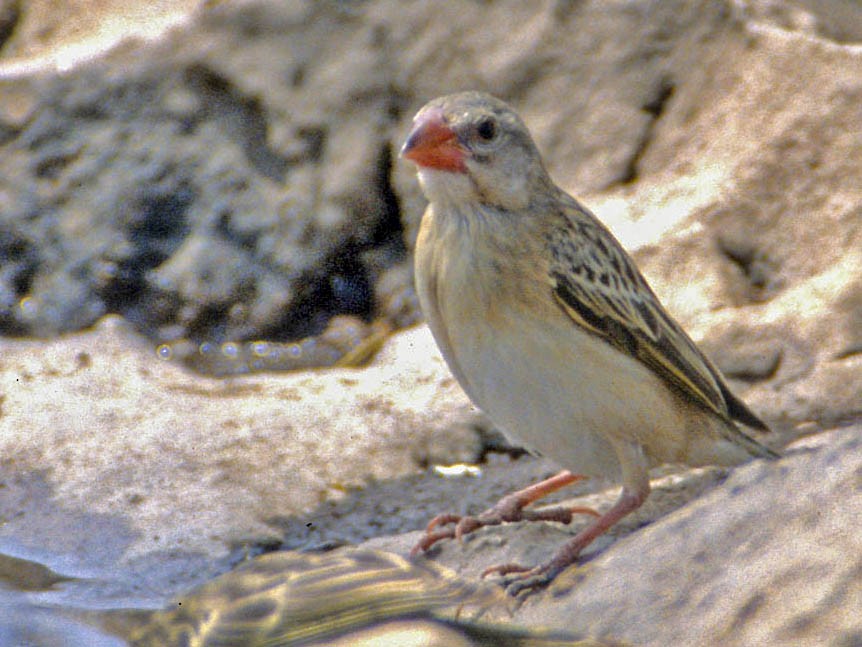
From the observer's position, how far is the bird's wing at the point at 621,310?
4.39 metres

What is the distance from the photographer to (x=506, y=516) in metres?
4.64

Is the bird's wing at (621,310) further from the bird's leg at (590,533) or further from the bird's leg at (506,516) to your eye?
the bird's leg at (506,516)

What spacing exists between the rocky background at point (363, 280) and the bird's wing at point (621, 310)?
40cm

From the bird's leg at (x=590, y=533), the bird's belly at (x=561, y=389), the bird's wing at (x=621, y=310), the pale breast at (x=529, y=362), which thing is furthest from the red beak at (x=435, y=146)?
the bird's leg at (x=590, y=533)

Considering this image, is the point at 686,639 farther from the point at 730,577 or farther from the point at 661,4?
the point at 661,4

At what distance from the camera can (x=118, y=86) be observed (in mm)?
6871

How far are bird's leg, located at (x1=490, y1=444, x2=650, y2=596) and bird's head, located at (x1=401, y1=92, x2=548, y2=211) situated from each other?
3.26ft

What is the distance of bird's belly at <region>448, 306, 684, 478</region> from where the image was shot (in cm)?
422

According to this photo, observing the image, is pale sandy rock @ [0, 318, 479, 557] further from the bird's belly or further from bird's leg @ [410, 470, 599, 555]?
the bird's belly

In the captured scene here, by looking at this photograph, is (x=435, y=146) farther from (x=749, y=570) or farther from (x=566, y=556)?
(x=749, y=570)

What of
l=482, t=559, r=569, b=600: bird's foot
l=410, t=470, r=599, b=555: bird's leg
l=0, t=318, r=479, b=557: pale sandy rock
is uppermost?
l=0, t=318, r=479, b=557: pale sandy rock

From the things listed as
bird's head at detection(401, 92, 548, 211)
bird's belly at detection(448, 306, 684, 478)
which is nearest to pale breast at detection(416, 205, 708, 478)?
bird's belly at detection(448, 306, 684, 478)

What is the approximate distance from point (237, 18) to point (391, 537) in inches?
137

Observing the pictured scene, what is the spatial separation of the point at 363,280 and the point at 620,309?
8.35ft
